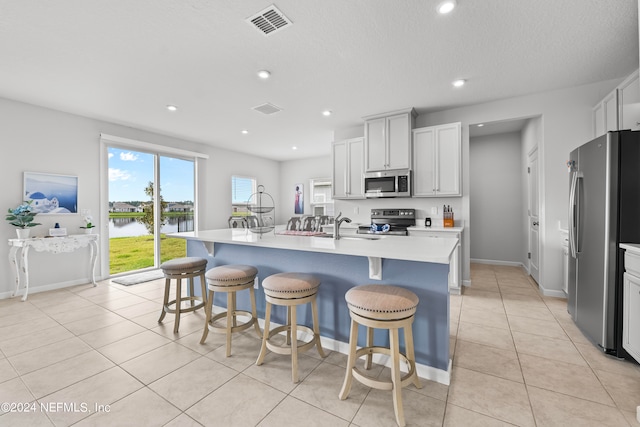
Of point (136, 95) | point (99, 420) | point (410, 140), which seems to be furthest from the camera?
point (410, 140)

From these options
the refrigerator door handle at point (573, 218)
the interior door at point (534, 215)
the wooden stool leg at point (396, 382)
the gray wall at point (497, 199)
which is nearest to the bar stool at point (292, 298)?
the wooden stool leg at point (396, 382)

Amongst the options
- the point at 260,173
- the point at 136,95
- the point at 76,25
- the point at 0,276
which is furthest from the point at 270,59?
the point at 260,173

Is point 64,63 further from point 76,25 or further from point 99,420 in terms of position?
point 99,420

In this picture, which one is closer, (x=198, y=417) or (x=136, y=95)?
(x=198, y=417)

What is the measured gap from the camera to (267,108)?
157 inches

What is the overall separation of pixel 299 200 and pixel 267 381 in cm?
651

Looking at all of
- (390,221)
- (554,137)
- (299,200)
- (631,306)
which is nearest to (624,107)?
(554,137)

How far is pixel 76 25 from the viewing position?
2150 millimetres

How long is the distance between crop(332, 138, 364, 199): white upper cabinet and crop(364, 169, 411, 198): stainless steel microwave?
0.65 ft

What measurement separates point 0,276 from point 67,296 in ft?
2.79

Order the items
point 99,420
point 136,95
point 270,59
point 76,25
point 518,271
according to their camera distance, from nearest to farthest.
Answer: point 99,420 < point 76,25 < point 270,59 < point 136,95 < point 518,271

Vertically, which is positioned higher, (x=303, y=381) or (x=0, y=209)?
(x=0, y=209)

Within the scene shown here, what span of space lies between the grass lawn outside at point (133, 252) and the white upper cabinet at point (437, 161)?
404cm

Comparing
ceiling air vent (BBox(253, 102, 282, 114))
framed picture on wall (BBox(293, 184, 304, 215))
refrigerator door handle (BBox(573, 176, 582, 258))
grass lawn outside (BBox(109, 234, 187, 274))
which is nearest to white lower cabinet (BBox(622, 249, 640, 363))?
refrigerator door handle (BBox(573, 176, 582, 258))
